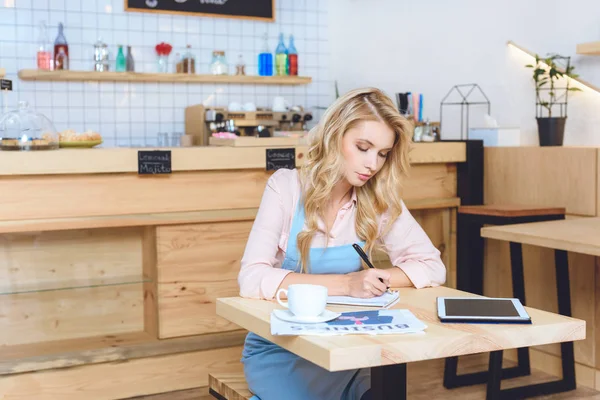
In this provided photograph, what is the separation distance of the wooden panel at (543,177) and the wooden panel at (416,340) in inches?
79.6

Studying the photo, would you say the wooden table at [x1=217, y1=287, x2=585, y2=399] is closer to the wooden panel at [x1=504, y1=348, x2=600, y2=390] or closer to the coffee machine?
the wooden panel at [x1=504, y1=348, x2=600, y2=390]

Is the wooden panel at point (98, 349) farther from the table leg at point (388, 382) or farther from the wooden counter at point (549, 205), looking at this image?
the table leg at point (388, 382)

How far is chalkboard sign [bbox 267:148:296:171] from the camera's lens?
12.7ft

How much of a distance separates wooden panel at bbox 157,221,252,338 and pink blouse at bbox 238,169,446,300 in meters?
1.33

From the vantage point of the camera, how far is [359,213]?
7.98 feet

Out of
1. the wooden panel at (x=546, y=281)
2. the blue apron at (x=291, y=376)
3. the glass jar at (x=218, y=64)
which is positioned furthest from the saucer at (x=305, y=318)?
the glass jar at (x=218, y=64)

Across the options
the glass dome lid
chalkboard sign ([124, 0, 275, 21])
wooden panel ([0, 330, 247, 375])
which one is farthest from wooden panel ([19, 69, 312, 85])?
wooden panel ([0, 330, 247, 375])

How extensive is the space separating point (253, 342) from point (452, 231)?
7.75ft


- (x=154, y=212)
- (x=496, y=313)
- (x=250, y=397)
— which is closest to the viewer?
(x=496, y=313)

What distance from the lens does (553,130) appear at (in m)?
4.04

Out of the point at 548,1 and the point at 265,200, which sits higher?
the point at 548,1

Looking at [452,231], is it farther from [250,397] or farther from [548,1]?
[250,397]

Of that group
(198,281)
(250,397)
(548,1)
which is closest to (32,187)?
(198,281)

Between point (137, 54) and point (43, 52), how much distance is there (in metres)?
0.69
